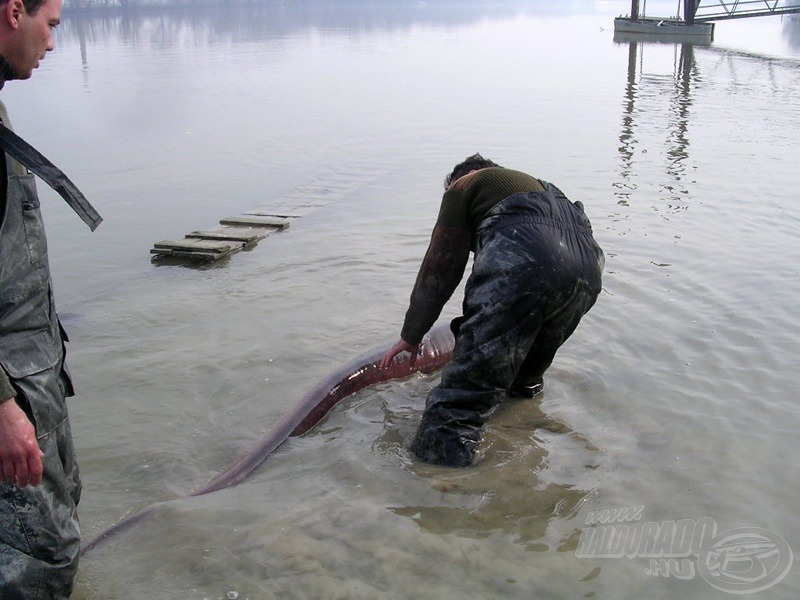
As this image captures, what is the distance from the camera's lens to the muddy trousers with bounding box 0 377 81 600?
2.45 metres

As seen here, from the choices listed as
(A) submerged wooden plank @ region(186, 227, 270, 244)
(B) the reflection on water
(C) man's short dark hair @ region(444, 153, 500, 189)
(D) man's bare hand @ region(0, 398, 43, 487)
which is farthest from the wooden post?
(D) man's bare hand @ region(0, 398, 43, 487)

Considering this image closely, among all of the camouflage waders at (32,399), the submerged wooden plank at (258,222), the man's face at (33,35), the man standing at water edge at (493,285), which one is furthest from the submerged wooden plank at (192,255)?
the man's face at (33,35)

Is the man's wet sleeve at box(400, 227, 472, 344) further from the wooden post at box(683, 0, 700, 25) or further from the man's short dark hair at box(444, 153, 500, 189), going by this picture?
the wooden post at box(683, 0, 700, 25)

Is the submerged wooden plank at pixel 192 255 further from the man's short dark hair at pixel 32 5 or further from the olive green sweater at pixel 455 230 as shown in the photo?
the man's short dark hair at pixel 32 5

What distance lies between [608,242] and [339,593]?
20.5 feet

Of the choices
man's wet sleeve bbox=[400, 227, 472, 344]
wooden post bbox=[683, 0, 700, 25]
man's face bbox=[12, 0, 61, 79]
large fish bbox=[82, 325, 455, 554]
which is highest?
wooden post bbox=[683, 0, 700, 25]

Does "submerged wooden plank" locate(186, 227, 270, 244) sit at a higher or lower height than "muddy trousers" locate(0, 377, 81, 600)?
lower

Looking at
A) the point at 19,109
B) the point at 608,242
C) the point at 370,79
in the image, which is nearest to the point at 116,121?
the point at 19,109

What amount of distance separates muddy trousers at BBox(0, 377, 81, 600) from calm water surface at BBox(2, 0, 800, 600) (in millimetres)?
583

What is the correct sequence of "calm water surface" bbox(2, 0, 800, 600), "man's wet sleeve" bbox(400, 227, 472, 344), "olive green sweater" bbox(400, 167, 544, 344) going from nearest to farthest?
"calm water surface" bbox(2, 0, 800, 600)
"olive green sweater" bbox(400, 167, 544, 344)
"man's wet sleeve" bbox(400, 227, 472, 344)

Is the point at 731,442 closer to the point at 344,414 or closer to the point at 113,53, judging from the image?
the point at 344,414

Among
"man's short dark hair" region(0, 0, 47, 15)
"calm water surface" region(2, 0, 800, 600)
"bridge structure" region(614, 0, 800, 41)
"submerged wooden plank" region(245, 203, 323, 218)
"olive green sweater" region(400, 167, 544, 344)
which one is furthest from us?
"bridge structure" region(614, 0, 800, 41)

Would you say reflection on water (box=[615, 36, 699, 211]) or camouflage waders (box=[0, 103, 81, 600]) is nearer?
camouflage waders (box=[0, 103, 81, 600])

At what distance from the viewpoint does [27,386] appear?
2461 mm
